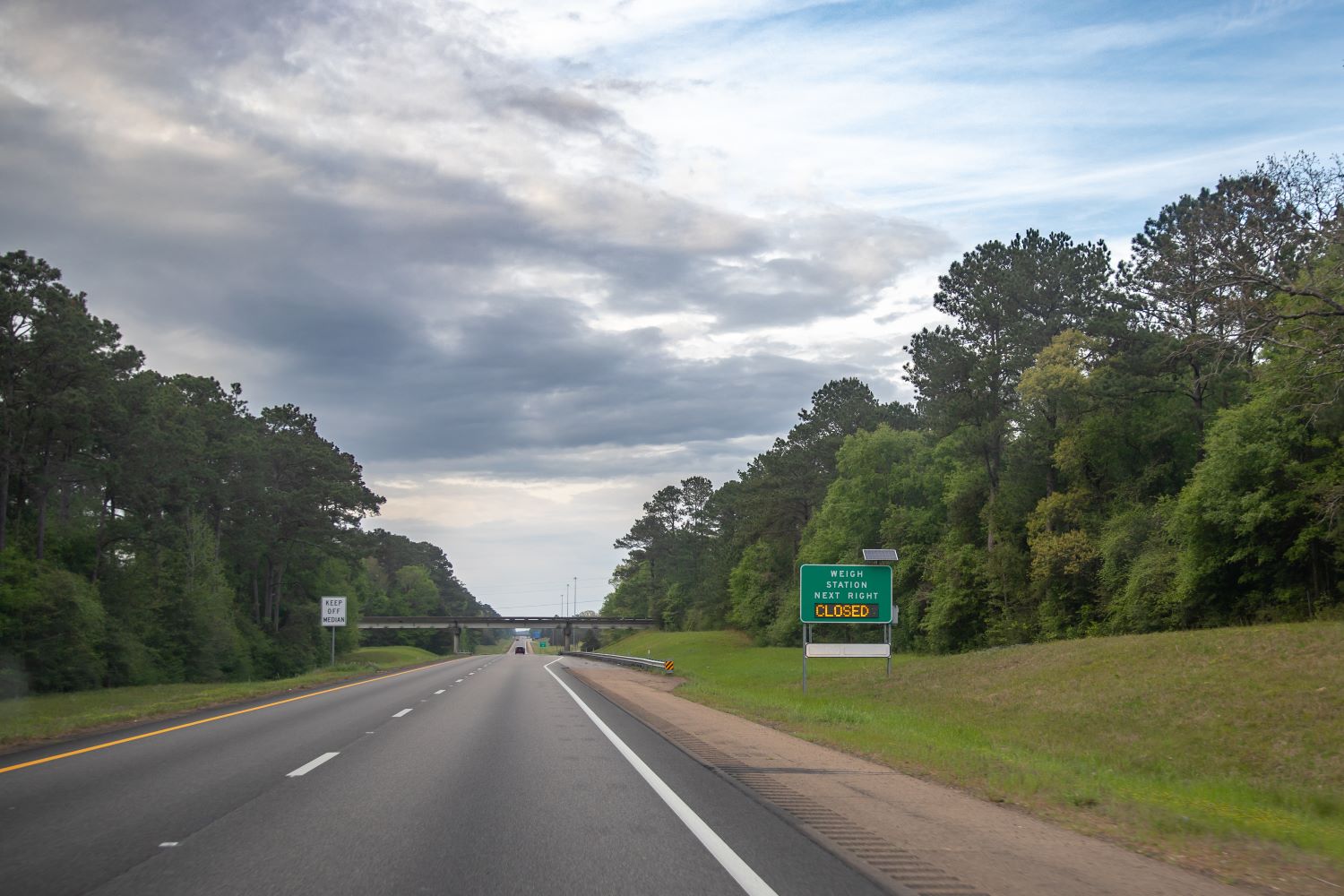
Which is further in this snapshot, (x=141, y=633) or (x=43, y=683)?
(x=141, y=633)

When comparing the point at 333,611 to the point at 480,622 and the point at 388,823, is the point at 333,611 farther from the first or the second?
the point at 480,622

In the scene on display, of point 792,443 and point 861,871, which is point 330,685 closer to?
point 861,871

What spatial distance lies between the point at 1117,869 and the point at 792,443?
87890 millimetres

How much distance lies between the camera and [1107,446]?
53781 millimetres

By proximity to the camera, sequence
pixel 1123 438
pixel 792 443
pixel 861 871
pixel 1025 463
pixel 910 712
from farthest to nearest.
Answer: pixel 792 443
pixel 1025 463
pixel 1123 438
pixel 910 712
pixel 861 871

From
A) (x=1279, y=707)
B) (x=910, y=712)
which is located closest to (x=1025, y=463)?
(x=910, y=712)

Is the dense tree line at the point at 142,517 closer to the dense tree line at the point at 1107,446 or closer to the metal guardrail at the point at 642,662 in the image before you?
the metal guardrail at the point at 642,662

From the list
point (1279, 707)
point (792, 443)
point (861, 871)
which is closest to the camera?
point (861, 871)

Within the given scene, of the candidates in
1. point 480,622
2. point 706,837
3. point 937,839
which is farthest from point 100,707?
point 480,622

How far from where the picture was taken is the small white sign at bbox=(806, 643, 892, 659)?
119ft

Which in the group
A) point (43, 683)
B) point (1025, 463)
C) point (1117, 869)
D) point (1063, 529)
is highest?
point (1025, 463)

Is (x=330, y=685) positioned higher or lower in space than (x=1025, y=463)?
lower

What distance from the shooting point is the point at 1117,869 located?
7.59 metres

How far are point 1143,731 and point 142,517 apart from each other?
195 feet
